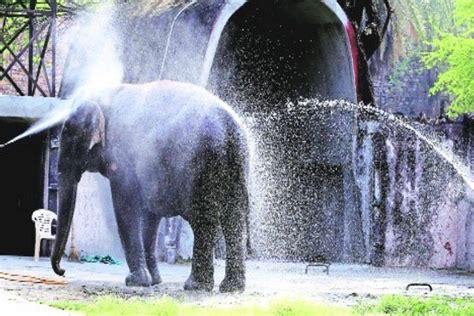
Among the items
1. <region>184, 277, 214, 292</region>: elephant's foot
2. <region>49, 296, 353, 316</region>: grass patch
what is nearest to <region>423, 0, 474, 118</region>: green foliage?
<region>184, 277, 214, 292</region>: elephant's foot

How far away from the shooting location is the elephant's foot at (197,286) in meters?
12.8

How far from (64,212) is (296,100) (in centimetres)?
1036

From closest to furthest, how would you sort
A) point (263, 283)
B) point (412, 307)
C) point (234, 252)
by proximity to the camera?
point (412, 307)
point (234, 252)
point (263, 283)

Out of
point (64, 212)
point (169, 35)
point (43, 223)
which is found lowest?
point (64, 212)

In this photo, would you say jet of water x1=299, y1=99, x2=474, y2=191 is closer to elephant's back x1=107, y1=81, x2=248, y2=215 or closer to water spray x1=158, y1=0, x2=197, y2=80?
water spray x1=158, y1=0, x2=197, y2=80

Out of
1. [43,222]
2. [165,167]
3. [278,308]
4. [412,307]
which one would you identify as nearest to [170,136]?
[165,167]

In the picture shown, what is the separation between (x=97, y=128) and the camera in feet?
43.7

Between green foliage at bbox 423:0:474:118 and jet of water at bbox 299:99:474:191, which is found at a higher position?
green foliage at bbox 423:0:474:118

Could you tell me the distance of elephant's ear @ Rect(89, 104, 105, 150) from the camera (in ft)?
43.5

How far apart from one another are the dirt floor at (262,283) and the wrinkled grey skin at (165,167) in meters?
0.45

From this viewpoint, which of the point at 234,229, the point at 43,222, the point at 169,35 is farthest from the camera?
the point at 169,35

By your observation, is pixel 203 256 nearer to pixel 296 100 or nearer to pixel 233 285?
pixel 233 285

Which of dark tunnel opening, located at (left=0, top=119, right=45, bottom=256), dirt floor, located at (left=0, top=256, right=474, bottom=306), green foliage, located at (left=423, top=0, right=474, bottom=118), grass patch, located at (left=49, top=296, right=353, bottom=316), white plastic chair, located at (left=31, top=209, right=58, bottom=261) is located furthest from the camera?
dark tunnel opening, located at (left=0, top=119, right=45, bottom=256)

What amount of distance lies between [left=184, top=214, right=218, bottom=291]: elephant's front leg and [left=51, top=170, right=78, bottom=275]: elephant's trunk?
1.34m
